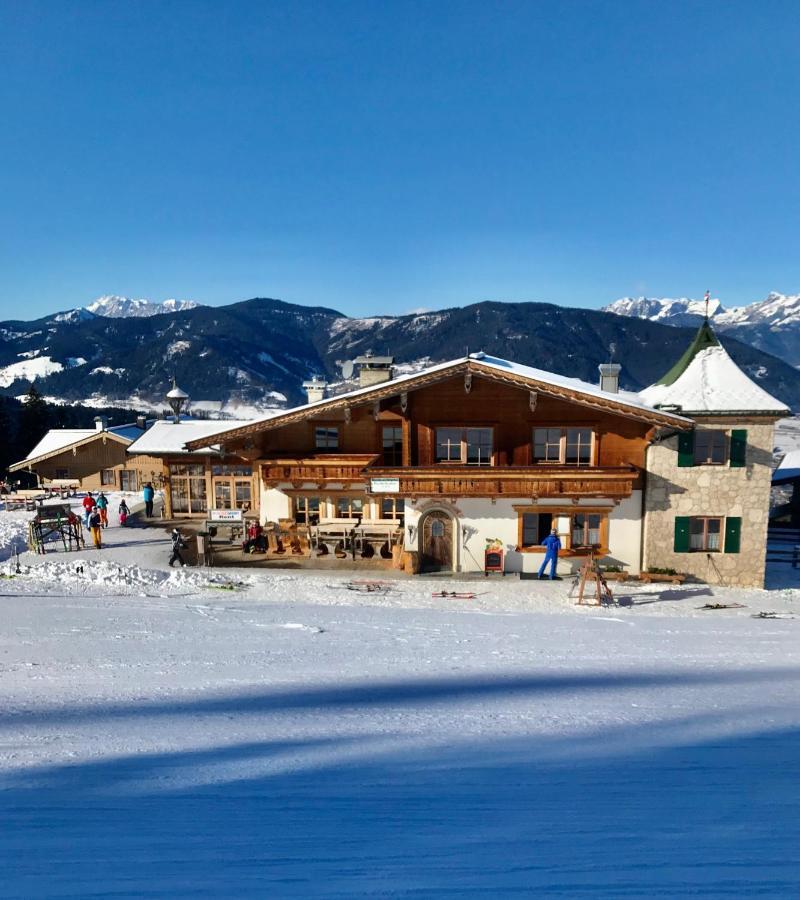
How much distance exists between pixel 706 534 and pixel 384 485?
422 inches

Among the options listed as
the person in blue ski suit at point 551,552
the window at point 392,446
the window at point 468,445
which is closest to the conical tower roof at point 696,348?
the window at point 468,445

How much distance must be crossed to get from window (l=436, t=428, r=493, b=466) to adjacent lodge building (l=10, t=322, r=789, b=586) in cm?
4

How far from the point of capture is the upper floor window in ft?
63.9

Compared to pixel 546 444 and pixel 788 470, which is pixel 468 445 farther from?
pixel 788 470

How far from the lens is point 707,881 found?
3557 millimetres

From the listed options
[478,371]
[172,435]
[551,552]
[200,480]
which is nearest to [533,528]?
[551,552]

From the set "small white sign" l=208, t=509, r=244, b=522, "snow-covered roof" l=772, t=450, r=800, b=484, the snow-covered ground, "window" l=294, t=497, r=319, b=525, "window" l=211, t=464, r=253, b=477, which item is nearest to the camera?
the snow-covered ground

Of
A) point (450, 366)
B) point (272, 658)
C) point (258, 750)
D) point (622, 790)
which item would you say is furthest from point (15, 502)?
point (622, 790)

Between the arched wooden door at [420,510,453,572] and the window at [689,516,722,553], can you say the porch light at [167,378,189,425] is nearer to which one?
the arched wooden door at [420,510,453,572]

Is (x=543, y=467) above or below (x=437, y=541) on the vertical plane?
above

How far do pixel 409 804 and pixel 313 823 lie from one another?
0.76 m

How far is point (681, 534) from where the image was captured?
61.8 ft

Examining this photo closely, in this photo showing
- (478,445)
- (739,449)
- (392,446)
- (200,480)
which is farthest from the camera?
(200,480)

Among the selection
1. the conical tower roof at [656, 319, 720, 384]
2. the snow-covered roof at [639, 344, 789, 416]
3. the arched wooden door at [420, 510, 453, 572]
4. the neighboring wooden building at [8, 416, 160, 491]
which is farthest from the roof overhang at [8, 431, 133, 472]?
the snow-covered roof at [639, 344, 789, 416]
